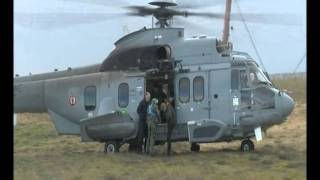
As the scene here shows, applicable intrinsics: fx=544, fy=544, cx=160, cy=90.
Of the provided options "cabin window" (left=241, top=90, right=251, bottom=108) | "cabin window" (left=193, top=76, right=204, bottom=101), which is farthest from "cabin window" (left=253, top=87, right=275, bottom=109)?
"cabin window" (left=193, top=76, right=204, bottom=101)

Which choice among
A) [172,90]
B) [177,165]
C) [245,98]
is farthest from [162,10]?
[177,165]

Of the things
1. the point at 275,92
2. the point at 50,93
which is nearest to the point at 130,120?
the point at 50,93

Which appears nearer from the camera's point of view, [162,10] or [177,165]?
[177,165]

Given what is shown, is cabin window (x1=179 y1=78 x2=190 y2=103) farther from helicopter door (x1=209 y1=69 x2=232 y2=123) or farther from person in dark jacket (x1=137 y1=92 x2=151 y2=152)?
person in dark jacket (x1=137 y1=92 x2=151 y2=152)

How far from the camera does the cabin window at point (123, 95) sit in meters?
16.0

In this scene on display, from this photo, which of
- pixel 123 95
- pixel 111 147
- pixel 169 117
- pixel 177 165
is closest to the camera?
pixel 177 165

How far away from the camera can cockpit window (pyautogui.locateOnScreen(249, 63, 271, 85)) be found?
48.8 ft

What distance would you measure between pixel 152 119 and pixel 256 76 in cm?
310

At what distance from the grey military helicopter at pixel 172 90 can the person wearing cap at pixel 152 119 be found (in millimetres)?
350

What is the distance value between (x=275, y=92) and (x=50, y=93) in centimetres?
708

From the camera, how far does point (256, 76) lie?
1498 centimetres

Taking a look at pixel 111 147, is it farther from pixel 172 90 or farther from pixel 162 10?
pixel 162 10

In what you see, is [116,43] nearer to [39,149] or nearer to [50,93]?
[50,93]
